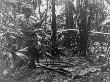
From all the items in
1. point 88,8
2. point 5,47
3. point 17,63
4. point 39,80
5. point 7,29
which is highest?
point 88,8

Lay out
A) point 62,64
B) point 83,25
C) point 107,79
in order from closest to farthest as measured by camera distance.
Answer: point 107,79, point 62,64, point 83,25

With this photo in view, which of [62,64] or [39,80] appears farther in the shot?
[62,64]

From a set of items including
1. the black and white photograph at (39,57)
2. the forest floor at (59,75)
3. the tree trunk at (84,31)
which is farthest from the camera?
the tree trunk at (84,31)

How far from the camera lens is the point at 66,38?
1097 centimetres

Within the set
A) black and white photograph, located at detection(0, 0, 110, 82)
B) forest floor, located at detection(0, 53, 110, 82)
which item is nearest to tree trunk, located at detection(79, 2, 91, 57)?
black and white photograph, located at detection(0, 0, 110, 82)

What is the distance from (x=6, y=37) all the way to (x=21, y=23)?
777mm

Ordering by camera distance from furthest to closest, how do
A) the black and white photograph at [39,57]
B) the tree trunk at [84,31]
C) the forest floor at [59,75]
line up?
the tree trunk at [84,31]
the black and white photograph at [39,57]
the forest floor at [59,75]

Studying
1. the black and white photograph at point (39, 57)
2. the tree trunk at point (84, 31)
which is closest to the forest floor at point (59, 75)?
the black and white photograph at point (39, 57)

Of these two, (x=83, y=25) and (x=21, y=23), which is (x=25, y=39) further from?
(x=83, y=25)

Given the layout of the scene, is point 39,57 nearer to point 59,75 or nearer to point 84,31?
point 59,75

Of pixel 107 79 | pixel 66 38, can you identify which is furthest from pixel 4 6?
pixel 107 79

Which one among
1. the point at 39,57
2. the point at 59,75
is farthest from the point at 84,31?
the point at 59,75

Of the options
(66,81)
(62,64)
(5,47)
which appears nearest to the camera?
(66,81)

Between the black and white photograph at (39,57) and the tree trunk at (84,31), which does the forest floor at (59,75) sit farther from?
the tree trunk at (84,31)
